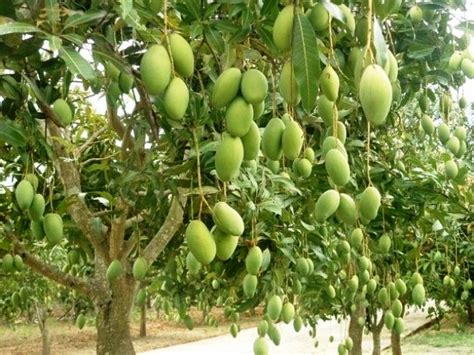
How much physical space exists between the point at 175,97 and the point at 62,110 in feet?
1.61

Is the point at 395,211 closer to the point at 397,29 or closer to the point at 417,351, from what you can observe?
the point at 397,29

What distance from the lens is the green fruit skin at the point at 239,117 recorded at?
2.41 feet

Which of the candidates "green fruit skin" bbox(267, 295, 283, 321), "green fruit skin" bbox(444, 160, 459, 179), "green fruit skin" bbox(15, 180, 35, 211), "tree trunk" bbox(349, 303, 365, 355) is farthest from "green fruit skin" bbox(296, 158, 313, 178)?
"tree trunk" bbox(349, 303, 365, 355)

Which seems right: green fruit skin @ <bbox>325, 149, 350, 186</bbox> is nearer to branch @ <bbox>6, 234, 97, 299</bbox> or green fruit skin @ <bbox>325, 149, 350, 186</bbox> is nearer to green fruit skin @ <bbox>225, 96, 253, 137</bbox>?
green fruit skin @ <bbox>225, 96, 253, 137</bbox>

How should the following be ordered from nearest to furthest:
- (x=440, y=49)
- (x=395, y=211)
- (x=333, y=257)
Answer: (x=440, y=49), (x=395, y=211), (x=333, y=257)

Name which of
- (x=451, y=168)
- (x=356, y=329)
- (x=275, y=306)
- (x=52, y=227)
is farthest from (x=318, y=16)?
(x=356, y=329)

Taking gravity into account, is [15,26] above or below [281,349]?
above

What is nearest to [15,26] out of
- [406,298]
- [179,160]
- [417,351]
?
[179,160]

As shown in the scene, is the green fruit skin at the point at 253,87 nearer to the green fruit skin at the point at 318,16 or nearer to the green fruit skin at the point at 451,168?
the green fruit skin at the point at 318,16

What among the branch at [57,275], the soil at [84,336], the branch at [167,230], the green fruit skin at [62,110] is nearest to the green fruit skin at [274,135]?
the green fruit skin at [62,110]

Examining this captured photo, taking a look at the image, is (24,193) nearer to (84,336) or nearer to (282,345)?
(282,345)

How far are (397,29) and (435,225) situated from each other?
0.86 m

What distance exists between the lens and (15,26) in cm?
83

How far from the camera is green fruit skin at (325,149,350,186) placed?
756 millimetres
